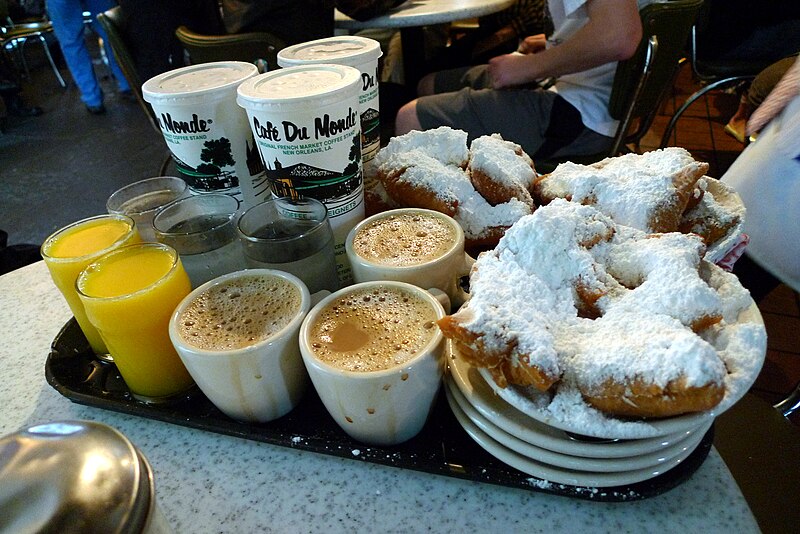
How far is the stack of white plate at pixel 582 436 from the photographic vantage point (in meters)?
0.50

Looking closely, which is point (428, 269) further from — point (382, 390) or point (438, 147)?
point (438, 147)

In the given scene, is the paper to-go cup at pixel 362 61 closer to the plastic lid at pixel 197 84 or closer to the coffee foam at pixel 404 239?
the plastic lid at pixel 197 84

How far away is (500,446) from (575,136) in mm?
1348

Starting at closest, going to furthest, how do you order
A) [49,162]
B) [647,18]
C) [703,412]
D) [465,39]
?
1. [703,412]
2. [647,18]
3. [465,39]
4. [49,162]

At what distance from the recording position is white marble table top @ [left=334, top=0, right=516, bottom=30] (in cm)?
198

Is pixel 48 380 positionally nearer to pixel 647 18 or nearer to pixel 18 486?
pixel 18 486

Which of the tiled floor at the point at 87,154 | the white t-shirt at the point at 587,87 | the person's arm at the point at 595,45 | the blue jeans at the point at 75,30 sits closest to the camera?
the person's arm at the point at 595,45

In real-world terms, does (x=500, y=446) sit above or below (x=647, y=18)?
below

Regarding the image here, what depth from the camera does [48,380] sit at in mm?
763

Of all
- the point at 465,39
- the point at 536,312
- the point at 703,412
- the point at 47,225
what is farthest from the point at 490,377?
the point at 47,225

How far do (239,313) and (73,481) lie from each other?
1.18 ft

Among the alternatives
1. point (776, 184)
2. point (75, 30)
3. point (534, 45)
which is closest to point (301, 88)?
Answer: point (776, 184)

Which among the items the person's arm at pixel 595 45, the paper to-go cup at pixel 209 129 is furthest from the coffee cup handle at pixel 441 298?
the person's arm at pixel 595 45

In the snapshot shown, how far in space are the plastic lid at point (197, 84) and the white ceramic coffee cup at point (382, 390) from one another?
0.37 metres
